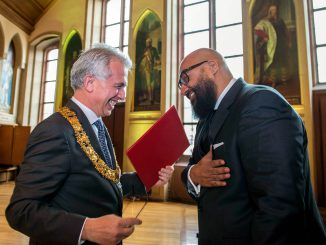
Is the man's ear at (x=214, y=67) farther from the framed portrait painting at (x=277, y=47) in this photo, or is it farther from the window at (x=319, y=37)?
the window at (x=319, y=37)

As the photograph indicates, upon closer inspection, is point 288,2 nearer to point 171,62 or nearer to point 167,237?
point 171,62

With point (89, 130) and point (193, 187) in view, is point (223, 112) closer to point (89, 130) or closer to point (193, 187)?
point (193, 187)

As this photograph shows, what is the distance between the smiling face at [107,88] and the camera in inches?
58.5

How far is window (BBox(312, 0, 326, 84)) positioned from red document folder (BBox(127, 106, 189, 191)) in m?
5.72

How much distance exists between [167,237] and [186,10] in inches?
261

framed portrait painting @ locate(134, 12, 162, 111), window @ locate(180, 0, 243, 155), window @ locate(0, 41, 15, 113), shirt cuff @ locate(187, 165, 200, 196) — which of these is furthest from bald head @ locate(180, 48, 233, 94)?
window @ locate(0, 41, 15, 113)

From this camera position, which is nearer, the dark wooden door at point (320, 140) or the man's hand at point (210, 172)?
the man's hand at point (210, 172)

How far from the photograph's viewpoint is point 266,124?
1151 millimetres

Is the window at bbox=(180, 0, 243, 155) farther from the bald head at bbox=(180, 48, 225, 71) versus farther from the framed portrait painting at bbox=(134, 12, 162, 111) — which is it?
the bald head at bbox=(180, 48, 225, 71)

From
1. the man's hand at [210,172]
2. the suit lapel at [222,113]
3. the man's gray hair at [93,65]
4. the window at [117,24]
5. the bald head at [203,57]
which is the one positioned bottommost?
the man's hand at [210,172]

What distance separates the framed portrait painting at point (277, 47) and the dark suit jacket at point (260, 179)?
4832 millimetres

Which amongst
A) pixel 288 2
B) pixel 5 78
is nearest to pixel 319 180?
pixel 288 2

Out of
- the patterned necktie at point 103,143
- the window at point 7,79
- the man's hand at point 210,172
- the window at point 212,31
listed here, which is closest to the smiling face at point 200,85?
the man's hand at point 210,172

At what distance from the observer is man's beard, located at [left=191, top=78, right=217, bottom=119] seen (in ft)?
5.42
